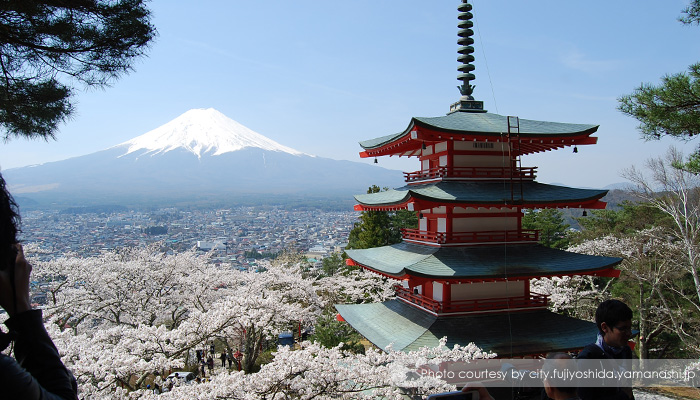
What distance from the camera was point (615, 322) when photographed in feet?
10.5

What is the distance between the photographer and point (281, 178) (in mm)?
198000

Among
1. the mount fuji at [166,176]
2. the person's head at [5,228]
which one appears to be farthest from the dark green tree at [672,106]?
the mount fuji at [166,176]

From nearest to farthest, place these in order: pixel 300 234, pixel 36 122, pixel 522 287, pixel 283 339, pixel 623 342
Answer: pixel 623 342 → pixel 36 122 → pixel 522 287 → pixel 283 339 → pixel 300 234

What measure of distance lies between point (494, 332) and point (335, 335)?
7.57m

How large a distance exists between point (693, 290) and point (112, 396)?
1982 cm

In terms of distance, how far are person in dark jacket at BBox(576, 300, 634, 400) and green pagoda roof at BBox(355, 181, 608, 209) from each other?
6.16 metres

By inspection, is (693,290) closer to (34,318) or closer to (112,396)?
(112,396)

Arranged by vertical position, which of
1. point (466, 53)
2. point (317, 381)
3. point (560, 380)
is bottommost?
point (317, 381)

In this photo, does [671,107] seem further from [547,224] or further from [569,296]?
[547,224]

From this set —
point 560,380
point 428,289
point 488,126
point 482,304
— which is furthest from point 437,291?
point 560,380

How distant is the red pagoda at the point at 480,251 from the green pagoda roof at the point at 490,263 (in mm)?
24

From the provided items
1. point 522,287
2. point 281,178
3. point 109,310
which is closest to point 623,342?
point 522,287

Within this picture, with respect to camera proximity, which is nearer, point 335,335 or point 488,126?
point 488,126

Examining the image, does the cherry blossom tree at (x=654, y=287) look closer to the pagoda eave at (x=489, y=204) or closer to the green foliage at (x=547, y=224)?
the pagoda eave at (x=489, y=204)
